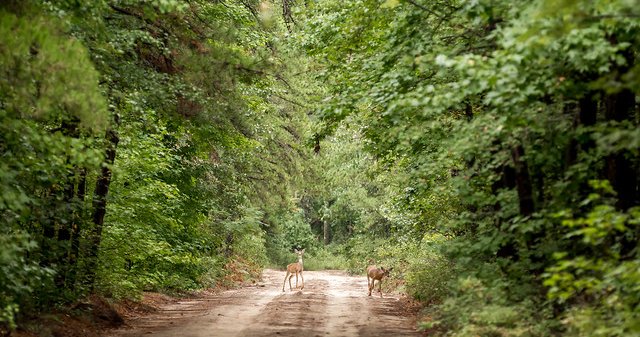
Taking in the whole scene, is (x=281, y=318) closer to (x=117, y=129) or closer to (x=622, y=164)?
(x=117, y=129)

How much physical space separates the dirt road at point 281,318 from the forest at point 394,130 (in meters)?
1.07

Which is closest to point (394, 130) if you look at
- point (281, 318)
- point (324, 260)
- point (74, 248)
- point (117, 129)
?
point (281, 318)

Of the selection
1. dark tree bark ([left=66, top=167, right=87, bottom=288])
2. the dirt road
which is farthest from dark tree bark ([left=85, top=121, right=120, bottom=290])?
the dirt road

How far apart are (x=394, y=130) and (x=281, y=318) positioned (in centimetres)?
505

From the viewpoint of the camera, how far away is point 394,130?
42.8 ft

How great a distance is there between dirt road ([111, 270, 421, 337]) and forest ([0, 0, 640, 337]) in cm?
107

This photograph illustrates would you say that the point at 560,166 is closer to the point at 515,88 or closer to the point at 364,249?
the point at 515,88

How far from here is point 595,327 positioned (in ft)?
26.5

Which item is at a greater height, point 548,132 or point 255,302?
point 548,132

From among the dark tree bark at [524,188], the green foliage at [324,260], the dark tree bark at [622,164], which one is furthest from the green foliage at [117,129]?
the green foliage at [324,260]

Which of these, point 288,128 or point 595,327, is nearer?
point 595,327

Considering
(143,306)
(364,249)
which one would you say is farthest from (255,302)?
(364,249)

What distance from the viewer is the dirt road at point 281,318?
42.9 feet

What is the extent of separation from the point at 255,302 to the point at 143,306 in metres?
3.49
